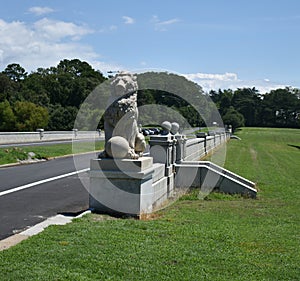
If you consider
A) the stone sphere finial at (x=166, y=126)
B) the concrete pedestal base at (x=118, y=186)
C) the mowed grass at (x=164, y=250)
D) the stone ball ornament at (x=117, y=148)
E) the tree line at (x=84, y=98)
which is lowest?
the mowed grass at (x=164, y=250)

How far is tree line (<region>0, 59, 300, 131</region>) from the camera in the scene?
29.5m

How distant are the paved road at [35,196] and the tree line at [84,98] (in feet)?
15.6

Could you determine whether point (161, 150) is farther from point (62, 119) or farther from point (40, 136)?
point (62, 119)

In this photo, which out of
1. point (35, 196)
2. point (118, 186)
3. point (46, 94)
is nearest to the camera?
point (118, 186)

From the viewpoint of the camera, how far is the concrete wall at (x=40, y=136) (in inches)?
1427

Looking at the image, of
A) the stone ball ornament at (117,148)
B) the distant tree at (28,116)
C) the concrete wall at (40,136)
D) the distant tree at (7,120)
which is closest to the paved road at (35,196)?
the stone ball ornament at (117,148)

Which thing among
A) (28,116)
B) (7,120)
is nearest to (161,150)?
(28,116)

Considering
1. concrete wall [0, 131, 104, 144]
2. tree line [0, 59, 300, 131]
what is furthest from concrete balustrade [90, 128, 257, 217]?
concrete wall [0, 131, 104, 144]

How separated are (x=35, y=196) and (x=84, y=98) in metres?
62.7

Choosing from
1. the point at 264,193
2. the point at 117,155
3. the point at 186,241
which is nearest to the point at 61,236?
the point at 186,241

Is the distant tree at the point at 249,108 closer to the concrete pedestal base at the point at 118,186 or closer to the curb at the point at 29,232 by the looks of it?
the concrete pedestal base at the point at 118,186

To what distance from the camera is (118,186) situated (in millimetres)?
9109

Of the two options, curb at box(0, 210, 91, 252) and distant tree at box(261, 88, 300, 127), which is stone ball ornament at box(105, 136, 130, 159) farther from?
distant tree at box(261, 88, 300, 127)

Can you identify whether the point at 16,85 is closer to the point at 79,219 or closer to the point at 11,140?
the point at 11,140
